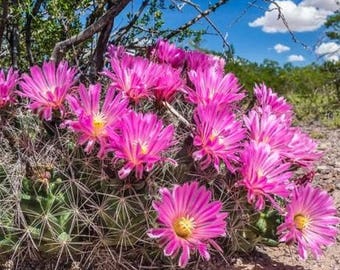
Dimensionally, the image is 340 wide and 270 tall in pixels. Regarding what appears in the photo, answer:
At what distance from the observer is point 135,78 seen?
2.26m

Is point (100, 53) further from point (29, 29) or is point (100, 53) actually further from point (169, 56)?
point (29, 29)

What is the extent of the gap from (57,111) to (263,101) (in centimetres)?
81

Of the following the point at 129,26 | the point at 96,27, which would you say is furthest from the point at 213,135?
the point at 129,26

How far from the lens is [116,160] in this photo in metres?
2.08

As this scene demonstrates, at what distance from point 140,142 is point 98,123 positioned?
0.16m

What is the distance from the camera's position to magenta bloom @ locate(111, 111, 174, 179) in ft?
6.56

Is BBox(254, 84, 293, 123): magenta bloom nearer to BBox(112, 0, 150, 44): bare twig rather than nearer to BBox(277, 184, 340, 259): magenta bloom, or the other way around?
BBox(277, 184, 340, 259): magenta bloom

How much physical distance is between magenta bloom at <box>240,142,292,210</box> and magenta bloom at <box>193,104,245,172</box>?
0.13ft

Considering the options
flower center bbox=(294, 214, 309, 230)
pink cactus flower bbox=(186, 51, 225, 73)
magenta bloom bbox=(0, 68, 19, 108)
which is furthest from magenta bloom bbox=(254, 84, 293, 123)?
magenta bloom bbox=(0, 68, 19, 108)

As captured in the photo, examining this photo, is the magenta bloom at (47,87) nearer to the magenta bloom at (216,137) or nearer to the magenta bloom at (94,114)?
the magenta bloom at (94,114)

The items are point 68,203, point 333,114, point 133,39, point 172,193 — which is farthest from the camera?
point 333,114

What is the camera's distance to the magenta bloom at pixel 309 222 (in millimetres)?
2301

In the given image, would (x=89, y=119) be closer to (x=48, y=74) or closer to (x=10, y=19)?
(x=48, y=74)

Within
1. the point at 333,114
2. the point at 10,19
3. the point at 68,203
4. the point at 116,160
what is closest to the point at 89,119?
the point at 116,160
